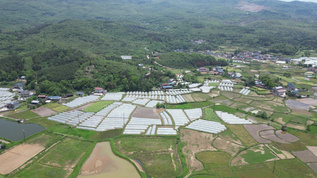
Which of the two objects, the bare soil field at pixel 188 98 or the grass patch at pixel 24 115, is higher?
A: the bare soil field at pixel 188 98

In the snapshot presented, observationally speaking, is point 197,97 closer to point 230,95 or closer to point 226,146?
point 230,95

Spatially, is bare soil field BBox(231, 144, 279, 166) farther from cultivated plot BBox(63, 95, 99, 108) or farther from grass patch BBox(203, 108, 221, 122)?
cultivated plot BBox(63, 95, 99, 108)

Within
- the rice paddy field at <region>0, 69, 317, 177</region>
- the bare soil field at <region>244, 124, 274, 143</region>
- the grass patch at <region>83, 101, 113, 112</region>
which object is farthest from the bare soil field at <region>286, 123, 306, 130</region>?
the grass patch at <region>83, 101, 113, 112</region>

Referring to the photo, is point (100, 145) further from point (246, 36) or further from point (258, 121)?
point (246, 36)

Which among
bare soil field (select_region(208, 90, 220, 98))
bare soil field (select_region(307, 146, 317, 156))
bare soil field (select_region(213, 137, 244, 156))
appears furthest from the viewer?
bare soil field (select_region(208, 90, 220, 98))

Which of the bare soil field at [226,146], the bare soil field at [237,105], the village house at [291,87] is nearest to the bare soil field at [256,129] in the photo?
the bare soil field at [226,146]

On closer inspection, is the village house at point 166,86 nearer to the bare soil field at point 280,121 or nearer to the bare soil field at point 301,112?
the bare soil field at point 280,121
